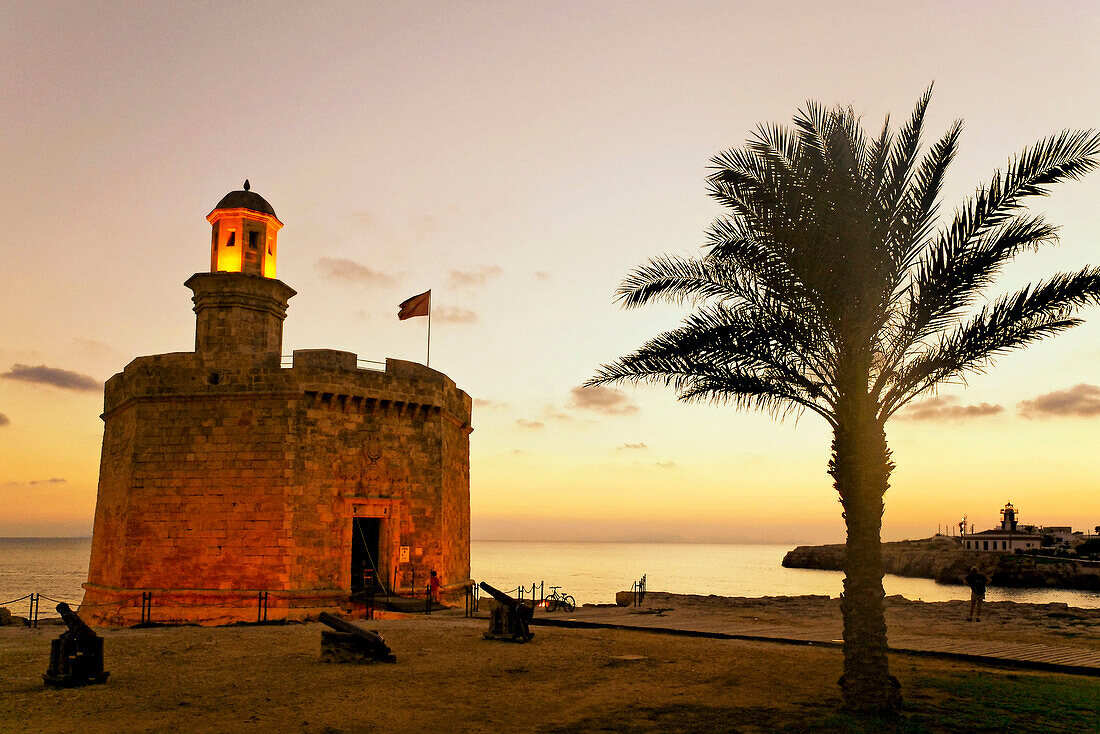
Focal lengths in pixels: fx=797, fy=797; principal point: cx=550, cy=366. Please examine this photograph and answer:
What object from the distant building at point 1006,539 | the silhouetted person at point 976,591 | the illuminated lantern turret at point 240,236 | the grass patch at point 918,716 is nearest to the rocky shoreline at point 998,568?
the distant building at point 1006,539

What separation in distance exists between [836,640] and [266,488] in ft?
51.8

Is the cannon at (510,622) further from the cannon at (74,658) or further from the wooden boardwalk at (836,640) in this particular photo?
the cannon at (74,658)

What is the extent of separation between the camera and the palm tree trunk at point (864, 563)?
9.13 meters

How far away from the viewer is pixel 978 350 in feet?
32.9

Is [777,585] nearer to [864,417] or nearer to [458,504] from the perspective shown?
[458,504]

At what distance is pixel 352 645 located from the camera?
1267cm

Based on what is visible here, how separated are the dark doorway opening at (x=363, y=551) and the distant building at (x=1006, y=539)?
317ft

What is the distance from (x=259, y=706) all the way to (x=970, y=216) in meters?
10.5

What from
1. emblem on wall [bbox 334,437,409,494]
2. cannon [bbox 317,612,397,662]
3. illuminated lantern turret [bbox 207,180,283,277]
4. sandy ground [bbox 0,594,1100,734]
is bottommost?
sandy ground [bbox 0,594,1100,734]

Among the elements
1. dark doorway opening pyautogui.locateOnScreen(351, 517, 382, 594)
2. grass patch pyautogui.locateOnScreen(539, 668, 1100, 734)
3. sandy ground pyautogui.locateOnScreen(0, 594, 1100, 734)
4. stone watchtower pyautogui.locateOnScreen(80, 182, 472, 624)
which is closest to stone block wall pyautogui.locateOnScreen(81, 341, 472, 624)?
stone watchtower pyautogui.locateOnScreen(80, 182, 472, 624)

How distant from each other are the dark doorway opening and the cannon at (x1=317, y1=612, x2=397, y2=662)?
11.3 m

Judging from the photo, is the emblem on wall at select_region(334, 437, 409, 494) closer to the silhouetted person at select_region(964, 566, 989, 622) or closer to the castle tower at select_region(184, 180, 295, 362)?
the castle tower at select_region(184, 180, 295, 362)

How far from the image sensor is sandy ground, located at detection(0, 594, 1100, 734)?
8.77m

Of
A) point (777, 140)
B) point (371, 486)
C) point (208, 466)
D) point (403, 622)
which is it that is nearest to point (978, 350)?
point (777, 140)
